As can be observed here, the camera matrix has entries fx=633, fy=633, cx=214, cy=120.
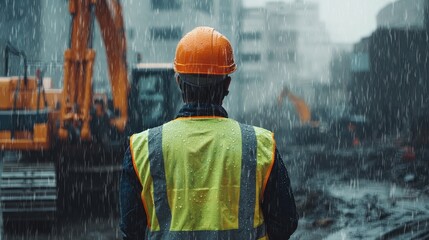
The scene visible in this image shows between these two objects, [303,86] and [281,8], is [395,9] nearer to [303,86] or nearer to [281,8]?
[303,86]

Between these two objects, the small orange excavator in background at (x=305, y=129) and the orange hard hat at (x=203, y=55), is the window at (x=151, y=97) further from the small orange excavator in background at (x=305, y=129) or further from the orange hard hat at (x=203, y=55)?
the small orange excavator in background at (x=305, y=129)

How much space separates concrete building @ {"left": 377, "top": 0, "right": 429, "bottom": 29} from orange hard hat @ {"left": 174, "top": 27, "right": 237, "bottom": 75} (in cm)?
2804

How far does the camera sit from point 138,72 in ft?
32.9

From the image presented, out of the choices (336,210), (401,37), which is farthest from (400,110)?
(336,210)

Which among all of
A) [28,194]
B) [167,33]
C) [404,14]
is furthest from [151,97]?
[167,33]

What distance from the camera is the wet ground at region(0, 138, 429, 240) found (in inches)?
308

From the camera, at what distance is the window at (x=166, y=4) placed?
46.3m

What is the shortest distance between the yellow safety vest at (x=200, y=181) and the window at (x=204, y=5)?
45885 mm

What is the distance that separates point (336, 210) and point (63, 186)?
157 inches

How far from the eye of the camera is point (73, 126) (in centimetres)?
849

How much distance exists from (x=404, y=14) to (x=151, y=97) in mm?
25411

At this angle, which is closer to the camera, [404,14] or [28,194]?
[28,194]

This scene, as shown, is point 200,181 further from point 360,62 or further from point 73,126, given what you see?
point 360,62

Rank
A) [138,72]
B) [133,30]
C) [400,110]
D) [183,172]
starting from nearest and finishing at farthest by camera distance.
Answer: [183,172] → [138,72] → [400,110] → [133,30]
